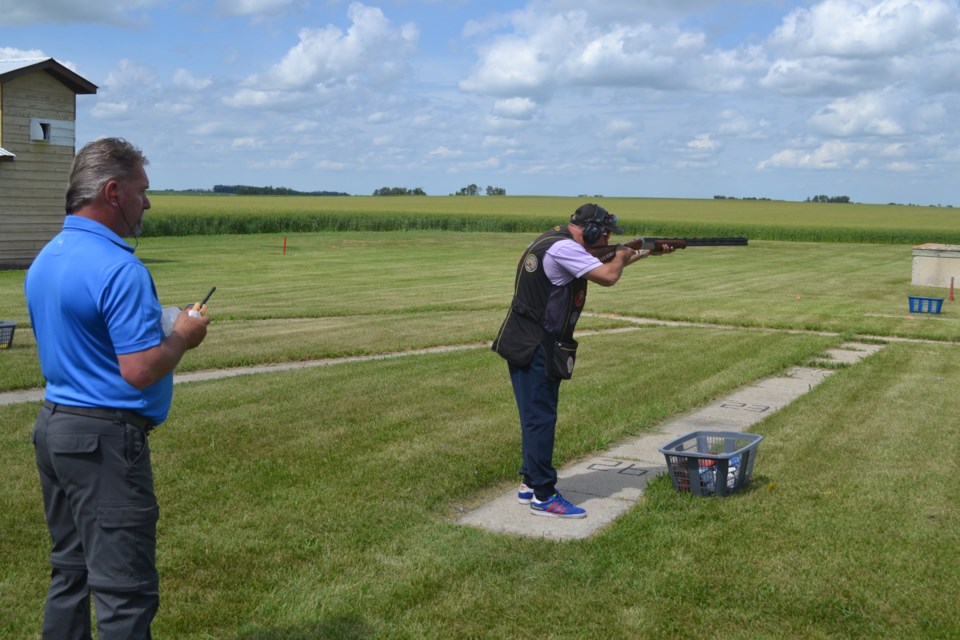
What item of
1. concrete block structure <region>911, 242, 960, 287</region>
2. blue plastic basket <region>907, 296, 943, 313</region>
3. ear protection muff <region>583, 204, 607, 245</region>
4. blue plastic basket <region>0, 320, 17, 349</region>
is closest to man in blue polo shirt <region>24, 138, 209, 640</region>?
ear protection muff <region>583, 204, 607, 245</region>

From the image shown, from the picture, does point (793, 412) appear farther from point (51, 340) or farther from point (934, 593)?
point (51, 340)

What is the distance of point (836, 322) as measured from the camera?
58.6 ft

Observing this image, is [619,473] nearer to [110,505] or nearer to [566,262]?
[566,262]

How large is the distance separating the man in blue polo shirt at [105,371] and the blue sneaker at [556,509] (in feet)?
11.2

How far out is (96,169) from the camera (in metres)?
3.41

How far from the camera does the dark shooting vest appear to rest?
6.35m

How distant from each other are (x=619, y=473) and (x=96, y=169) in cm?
524

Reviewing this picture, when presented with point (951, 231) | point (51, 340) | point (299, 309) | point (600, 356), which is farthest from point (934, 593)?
Result: point (951, 231)

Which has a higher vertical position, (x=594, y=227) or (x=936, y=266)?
(x=594, y=227)

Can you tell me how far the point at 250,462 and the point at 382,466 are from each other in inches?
41.4

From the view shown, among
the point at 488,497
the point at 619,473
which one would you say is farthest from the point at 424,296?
the point at 488,497

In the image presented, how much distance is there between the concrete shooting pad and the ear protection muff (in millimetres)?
1908

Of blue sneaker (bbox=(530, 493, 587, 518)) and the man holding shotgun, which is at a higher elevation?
the man holding shotgun

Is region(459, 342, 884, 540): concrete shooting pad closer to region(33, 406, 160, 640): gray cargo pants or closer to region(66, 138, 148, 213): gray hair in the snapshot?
→ region(33, 406, 160, 640): gray cargo pants
